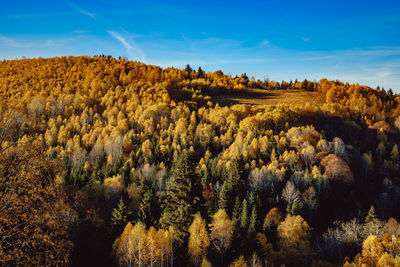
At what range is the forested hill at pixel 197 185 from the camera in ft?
35.7

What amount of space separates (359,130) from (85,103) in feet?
492

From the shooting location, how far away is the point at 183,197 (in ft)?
107

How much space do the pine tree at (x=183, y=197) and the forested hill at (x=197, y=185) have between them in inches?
5.2

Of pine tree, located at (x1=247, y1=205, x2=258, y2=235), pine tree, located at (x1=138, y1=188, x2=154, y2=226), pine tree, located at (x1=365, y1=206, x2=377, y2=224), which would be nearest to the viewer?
pine tree, located at (x1=138, y1=188, x2=154, y2=226)

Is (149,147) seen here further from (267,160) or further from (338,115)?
(338,115)

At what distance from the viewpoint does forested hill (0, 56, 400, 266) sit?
1090cm

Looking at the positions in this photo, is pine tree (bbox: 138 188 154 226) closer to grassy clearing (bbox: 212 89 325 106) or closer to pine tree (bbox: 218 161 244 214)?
pine tree (bbox: 218 161 244 214)

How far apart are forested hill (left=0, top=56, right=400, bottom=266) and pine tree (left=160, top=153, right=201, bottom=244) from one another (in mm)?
131

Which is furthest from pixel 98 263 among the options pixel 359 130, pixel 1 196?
pixel 359 130

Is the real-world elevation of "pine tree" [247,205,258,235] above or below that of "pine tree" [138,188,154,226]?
below

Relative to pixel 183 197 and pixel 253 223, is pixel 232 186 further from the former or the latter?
pixel 183 197

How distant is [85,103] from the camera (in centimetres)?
16850

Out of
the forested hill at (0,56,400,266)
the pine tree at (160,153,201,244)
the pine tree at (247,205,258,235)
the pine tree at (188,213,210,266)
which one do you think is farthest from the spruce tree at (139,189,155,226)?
the pine tree at (247,205,258,235)

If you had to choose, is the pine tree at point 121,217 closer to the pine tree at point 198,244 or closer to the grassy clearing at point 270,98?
the pine tree at point 198,244
